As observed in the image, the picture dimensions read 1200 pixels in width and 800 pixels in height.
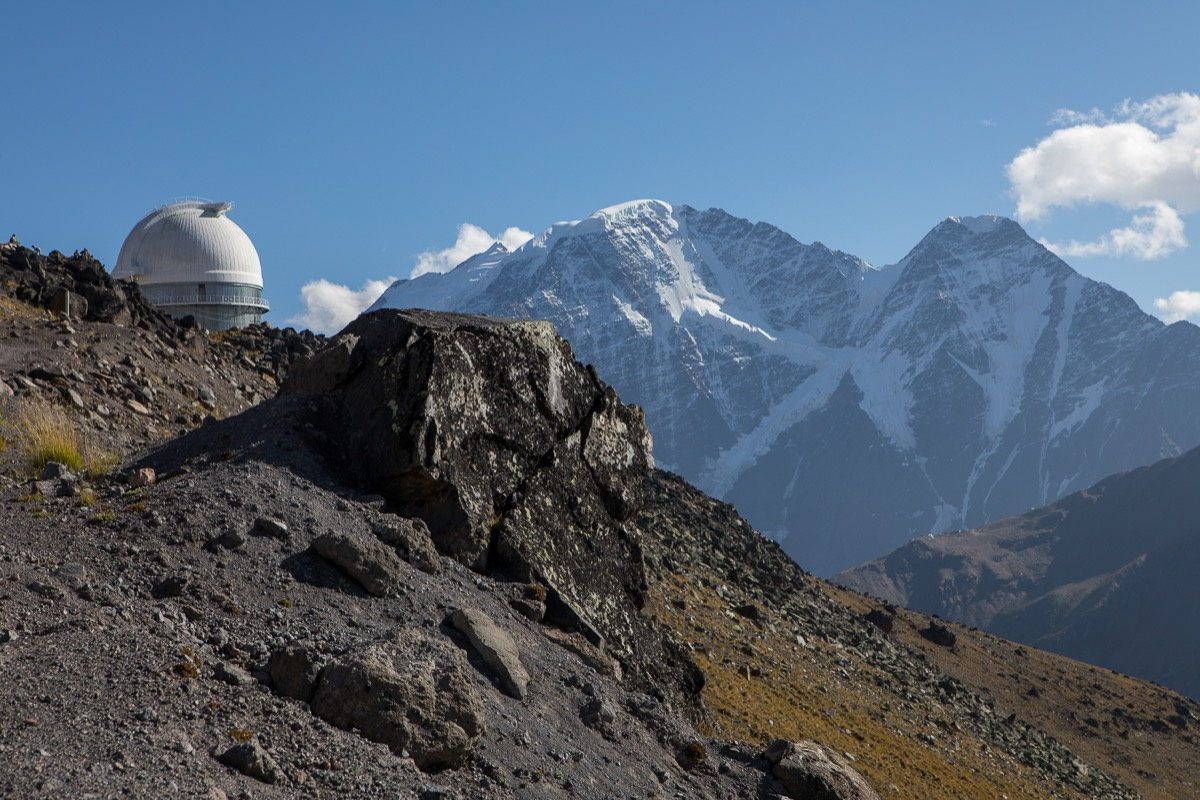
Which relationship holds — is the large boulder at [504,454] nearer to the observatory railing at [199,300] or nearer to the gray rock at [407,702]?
→ the gray rock at [407,702]

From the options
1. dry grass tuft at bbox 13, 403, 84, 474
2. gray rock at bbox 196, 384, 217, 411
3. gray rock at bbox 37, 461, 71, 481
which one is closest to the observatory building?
gray rock at bbox 196, 384, 217, 411

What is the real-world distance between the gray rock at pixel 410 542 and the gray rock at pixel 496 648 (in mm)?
1165

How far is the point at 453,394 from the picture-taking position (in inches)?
658

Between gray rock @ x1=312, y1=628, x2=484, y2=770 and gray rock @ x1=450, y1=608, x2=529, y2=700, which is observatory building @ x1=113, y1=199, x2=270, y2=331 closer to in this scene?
gray rock @ x1=450, y1=608, x2=529, y2=700

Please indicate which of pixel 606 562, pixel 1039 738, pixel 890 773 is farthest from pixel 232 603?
pixel 1039 738

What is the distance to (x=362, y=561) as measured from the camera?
13367 mm

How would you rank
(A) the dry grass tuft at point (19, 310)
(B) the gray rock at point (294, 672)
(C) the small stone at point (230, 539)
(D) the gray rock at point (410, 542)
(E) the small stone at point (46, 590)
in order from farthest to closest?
1. (A) the dry grass tuft at point (19, 310)
2. (D) the gray rock at point (410, 542)
3. (C) the small stone at point (230, 539)
4. (E) the small stone at point (46, 590)
5. (B) the gray rock at point (294, 672)

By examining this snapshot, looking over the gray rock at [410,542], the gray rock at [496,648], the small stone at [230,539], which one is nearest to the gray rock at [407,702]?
the gray rock at [496,648]

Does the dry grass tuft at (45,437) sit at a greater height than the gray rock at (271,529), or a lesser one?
greater

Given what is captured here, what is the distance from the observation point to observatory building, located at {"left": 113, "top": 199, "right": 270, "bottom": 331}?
49656mm

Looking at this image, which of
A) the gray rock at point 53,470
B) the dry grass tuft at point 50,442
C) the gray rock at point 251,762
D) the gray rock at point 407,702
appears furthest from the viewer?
the dry grass tuft at point 50,442

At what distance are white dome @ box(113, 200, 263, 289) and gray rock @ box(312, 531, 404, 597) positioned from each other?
39.0 metres

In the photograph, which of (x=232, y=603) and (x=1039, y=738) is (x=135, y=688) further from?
(x=1039, y=738)

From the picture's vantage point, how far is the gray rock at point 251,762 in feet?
31.1
